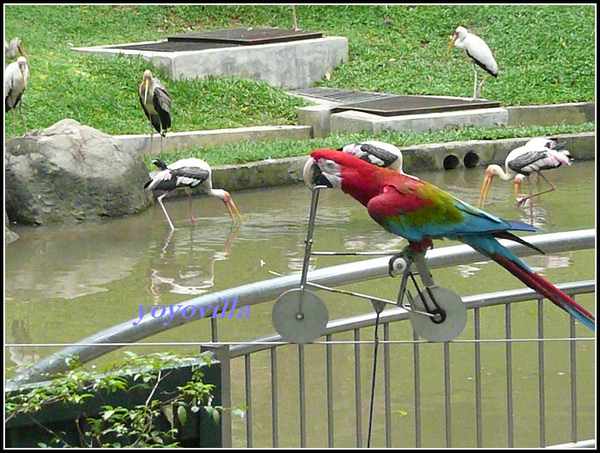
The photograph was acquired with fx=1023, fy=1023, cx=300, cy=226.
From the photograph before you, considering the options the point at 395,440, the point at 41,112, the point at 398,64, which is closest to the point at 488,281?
the point at 395,440

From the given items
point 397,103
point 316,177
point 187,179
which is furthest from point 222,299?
point 397,103

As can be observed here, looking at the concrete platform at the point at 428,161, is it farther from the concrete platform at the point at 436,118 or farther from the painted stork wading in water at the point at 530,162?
the painted stork wading in water at the point at 530,162

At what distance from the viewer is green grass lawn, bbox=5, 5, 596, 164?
42.2 feet

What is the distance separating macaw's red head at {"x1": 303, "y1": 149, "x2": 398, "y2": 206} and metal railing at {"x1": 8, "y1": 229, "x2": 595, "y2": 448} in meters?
0.36

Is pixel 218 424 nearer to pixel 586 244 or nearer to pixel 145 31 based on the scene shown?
pixel 586 244

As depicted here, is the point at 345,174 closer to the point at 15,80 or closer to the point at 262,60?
the point at 15,80

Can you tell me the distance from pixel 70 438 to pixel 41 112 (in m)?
10.4

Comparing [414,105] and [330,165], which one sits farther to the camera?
[414,105]

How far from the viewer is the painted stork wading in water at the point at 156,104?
11320mm

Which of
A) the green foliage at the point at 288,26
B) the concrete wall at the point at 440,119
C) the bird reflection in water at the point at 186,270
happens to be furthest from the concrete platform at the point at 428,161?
the green foliage at the point at 288,26

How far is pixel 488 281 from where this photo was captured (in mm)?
6875

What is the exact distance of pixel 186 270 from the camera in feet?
24.8

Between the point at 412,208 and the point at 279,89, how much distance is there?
12.8m

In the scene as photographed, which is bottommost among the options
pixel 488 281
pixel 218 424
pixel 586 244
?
pixel 488 281
